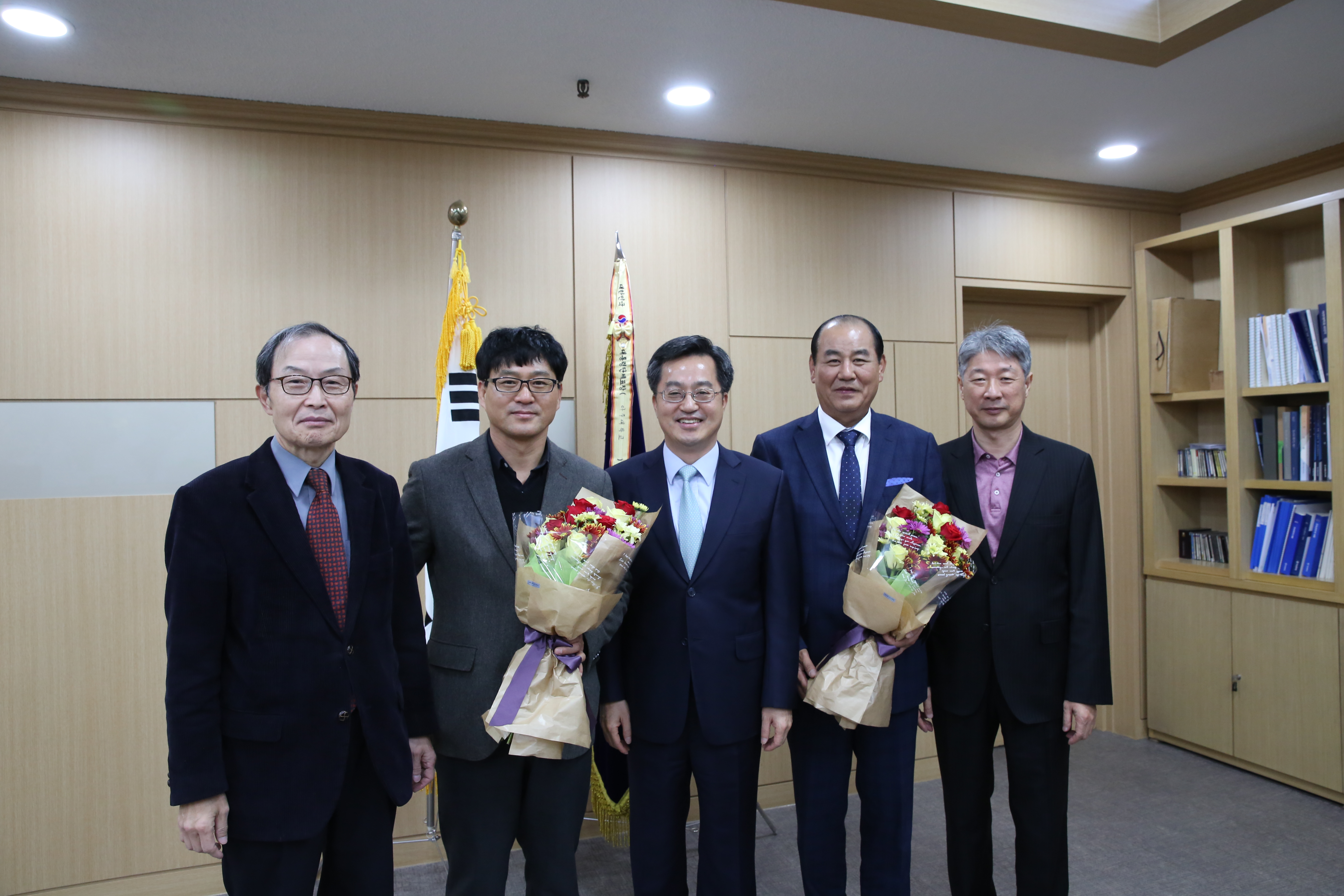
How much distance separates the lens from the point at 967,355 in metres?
2.44

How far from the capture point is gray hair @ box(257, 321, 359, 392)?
1.65m

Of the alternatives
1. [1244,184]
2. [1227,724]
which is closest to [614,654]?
[1227,724]

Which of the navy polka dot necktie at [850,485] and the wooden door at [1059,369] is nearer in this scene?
the navy polka dot necktie at [850,485]

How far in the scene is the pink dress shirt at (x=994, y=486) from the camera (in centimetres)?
238

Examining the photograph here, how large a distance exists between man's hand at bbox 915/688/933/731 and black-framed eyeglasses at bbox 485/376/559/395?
1.47 metres

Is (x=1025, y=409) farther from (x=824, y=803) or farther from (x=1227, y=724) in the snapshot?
(x=824, y=803)

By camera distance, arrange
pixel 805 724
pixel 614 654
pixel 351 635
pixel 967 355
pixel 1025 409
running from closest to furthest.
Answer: pixel 351 635 → pixel 614 654 → pixel 805 724 → pixel 967 355 → pixel 1025 409

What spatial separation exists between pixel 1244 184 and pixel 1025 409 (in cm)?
157

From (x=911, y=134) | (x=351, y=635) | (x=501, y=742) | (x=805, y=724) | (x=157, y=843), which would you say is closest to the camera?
(x=351, y=635)

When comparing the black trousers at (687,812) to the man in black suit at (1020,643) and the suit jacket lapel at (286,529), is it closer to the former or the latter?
the man in black suit at (1020,643)

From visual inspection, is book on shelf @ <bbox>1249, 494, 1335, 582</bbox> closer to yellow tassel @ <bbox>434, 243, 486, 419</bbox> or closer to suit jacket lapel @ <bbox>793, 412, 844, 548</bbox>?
suit jacket lapel @ <bbox>793, 412, 844, 548</bbox>

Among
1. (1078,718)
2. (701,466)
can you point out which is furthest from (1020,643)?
(701,466)

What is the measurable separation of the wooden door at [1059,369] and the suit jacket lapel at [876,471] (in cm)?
250

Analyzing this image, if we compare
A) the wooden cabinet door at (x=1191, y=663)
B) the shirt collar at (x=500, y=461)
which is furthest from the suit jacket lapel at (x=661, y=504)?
the wooden cabinet door at (x=1191, y=663)
